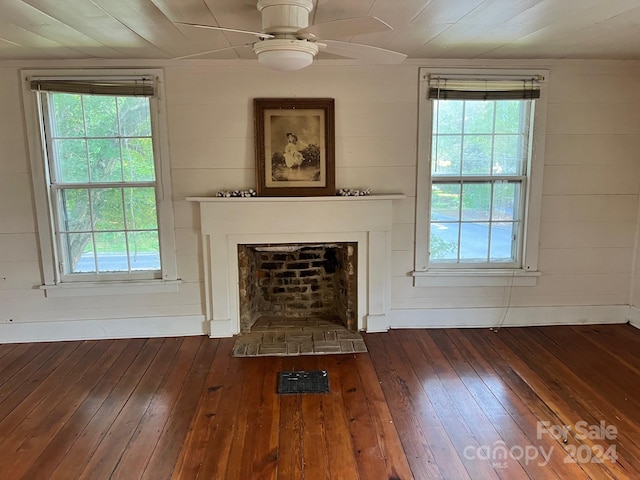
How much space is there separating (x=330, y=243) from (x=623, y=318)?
2749 millimetres

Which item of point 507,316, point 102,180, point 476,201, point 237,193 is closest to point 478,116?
point 476,201

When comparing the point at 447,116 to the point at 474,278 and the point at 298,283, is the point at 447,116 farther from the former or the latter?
the point at 298,283

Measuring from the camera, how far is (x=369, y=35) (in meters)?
2.78

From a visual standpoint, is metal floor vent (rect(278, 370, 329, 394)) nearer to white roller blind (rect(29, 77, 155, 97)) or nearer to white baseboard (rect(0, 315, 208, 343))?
Answer: white baseboard (rect(0, 315, 208, 343))

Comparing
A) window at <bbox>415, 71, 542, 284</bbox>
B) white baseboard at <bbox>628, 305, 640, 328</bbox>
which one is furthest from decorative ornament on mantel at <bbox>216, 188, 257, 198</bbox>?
white baseboard at <bbox>628, 305, 640, 328</bbox>

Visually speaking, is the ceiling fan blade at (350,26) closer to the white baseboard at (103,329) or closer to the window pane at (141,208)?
the window pane at (141,208)

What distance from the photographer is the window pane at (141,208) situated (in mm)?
3619

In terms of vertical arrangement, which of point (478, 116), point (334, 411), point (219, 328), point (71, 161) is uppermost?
→ point (478, 116)

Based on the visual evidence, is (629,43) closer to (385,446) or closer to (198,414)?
(385,446)

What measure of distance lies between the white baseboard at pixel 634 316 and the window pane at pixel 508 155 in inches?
63.8

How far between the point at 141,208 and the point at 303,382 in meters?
1.95

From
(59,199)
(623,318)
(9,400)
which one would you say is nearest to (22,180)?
(59,199)

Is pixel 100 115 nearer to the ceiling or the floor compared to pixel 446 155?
nearer to the ceiling

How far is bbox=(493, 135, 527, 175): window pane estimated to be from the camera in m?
3.71
